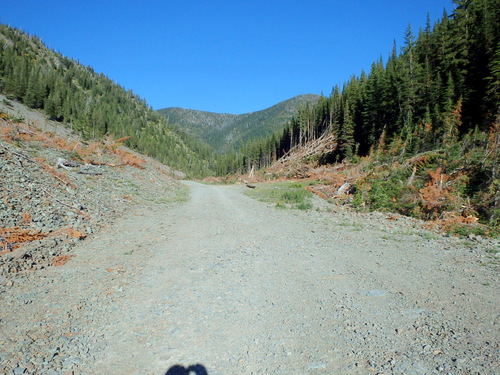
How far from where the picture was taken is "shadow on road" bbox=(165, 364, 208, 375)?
2.70 metres

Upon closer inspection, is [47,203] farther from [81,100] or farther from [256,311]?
[81,100]

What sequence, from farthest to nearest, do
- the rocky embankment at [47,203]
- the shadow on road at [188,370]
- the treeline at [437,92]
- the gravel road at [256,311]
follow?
1. the treeline at [437,92]
2. the rocky embankment at [47,203]
3. the gravel road at [256,311]
4. the shadow on road at [188,370]

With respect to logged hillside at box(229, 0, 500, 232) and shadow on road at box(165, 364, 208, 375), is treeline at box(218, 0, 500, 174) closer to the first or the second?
logged hillside at box(229, 0, 500, 232)

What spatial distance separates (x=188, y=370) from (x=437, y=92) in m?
39.5

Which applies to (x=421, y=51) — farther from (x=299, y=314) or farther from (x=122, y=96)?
(x=122, y=96)

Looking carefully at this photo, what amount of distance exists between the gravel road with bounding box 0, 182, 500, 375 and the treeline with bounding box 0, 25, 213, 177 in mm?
52003

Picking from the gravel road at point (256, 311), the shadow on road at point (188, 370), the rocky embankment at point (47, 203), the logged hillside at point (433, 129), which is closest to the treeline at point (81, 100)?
the rocky embankment at point (47, 203)

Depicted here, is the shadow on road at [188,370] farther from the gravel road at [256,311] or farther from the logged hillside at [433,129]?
the logged hillside at [433,129]

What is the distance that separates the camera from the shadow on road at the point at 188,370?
270 cm

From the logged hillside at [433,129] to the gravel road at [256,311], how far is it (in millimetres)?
4952

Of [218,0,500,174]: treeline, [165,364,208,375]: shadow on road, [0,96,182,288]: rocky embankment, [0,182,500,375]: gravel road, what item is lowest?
[165,364,208,375]: shadow on road

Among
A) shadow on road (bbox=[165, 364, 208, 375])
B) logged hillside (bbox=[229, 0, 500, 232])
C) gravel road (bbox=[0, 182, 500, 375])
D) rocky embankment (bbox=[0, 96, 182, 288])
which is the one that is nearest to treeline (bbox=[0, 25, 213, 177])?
rocky embankment (bbox=[0, 96, 182, 288])

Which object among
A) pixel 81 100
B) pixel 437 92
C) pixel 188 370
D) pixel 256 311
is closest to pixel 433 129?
pixel 437 92

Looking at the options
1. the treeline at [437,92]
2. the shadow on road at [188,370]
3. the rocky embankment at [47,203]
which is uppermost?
the treeline at [437,92]
